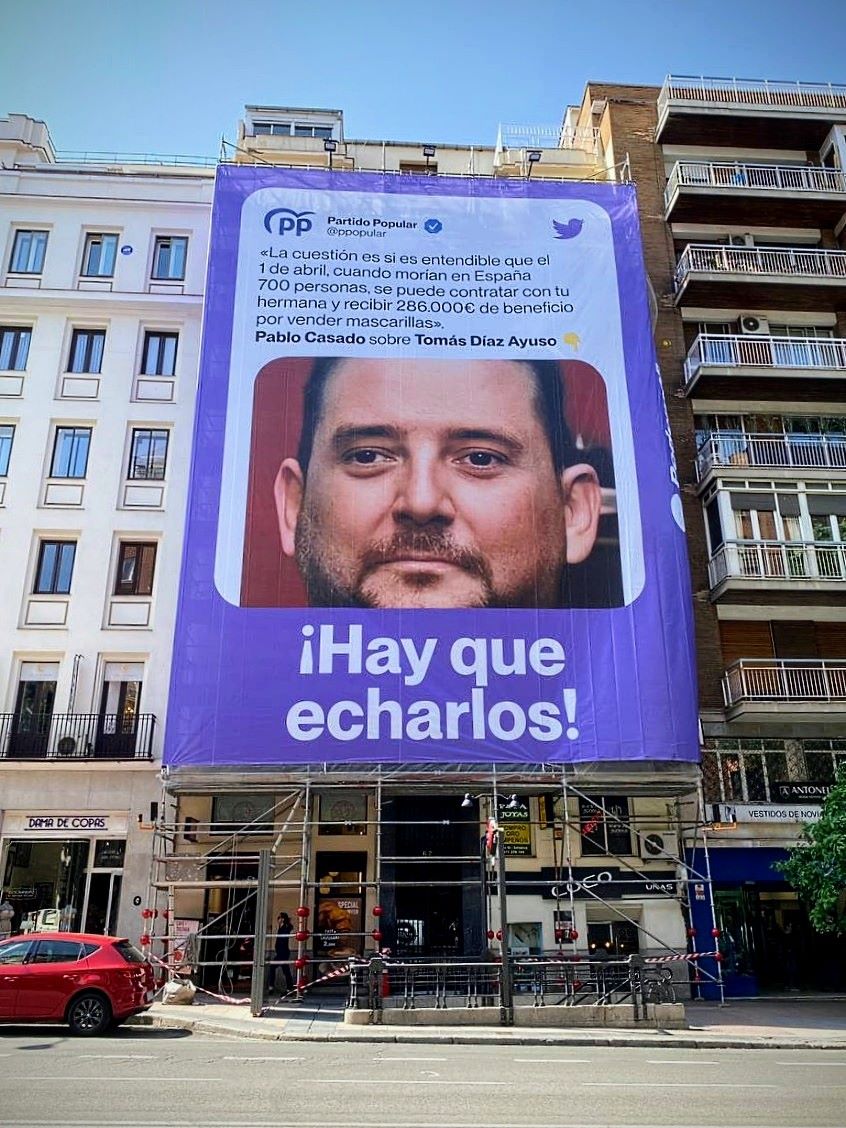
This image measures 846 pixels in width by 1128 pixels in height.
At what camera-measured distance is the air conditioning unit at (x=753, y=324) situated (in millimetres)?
26484

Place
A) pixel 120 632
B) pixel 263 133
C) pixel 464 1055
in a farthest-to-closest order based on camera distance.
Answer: pixel 263 133 < pixel 120 632 < pixel 464 1055

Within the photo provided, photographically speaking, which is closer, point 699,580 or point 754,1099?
point 754,1099

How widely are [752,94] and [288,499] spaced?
20.7 metres

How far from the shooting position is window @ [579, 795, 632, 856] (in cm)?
2092

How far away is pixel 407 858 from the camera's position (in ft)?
62.4

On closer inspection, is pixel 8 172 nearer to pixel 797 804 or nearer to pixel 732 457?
pixel 732 457

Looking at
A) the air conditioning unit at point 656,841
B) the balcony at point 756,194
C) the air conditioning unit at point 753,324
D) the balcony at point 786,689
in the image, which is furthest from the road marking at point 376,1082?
the balcony at point 756,194

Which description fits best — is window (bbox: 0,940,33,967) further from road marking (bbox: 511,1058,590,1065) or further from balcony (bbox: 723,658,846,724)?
balcony (bbox: 723,658,846,724)

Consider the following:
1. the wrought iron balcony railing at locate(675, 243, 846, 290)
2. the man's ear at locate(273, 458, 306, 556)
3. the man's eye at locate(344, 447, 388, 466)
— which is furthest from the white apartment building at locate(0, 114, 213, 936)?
the wrought iron balcony railing at locate(675, 243, 846, 290)

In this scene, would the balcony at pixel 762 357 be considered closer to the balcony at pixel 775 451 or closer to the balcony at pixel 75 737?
the balcony at pixel 775 451

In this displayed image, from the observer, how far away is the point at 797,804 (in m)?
21.9

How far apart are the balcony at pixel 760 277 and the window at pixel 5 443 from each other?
736 inches

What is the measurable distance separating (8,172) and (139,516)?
11332 millimetres

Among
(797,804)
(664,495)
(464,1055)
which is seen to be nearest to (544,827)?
(797,804)
